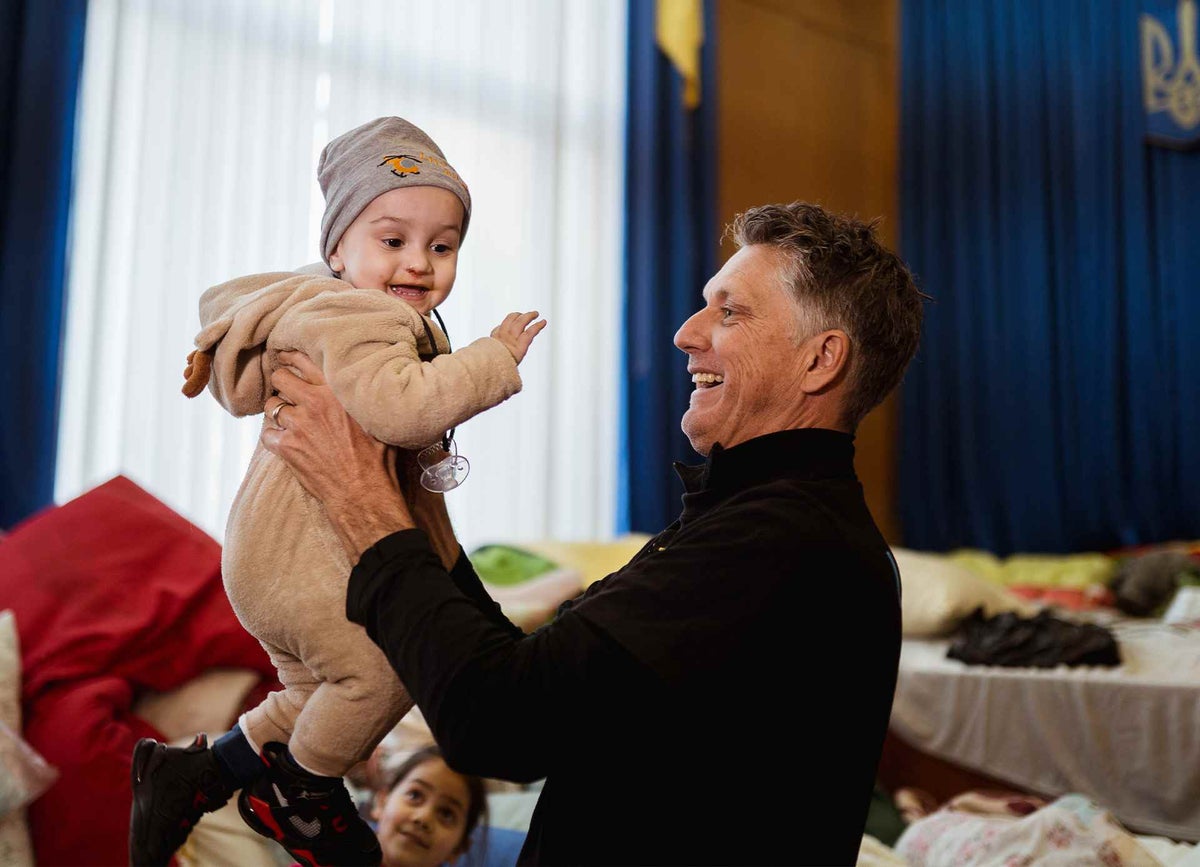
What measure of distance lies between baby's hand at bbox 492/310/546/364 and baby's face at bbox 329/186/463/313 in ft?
0.32

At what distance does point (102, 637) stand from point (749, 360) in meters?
1.22

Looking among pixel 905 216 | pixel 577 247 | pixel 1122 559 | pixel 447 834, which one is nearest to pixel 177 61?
pixel 577 247

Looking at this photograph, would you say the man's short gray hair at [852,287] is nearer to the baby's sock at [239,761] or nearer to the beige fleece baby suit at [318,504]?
the beige fleece baby suit at [318,504]

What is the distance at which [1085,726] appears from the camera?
2668 mm

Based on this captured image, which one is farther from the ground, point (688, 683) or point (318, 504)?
point (318, 504)

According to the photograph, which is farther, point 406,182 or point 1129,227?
point 1129,227

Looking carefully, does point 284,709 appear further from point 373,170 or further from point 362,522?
point 373,170

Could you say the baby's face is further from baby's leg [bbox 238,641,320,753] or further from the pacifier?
baby's leg [bbox 238,641,320,753]

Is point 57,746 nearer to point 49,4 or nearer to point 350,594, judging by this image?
point 350,594

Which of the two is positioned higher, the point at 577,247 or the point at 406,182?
the point at 577,247

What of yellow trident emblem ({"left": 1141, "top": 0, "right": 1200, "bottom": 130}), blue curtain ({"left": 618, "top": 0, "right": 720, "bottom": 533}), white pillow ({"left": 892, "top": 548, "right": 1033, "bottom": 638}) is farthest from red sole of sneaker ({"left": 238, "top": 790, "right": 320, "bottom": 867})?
yellow trident emblem ({"left": 1141, "top": 0, "right": 1200, "bottom": 130})

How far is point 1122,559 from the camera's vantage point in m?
4.80

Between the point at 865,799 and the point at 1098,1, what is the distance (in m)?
5.47

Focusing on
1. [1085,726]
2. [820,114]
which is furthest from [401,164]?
[820,114]
